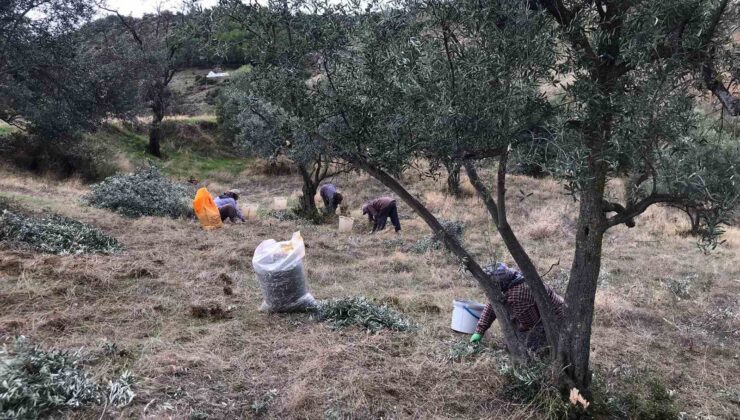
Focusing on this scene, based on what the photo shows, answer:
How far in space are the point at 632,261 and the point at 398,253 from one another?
4688 mm

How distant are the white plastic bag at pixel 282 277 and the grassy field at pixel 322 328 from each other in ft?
0.65

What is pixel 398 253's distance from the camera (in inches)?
392

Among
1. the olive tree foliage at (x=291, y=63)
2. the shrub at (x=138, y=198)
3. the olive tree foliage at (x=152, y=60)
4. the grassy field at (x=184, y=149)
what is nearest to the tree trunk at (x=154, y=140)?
the olive tree foliage at (x=152, y=60)

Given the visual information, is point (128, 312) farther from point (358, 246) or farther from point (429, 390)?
point (358, 246)

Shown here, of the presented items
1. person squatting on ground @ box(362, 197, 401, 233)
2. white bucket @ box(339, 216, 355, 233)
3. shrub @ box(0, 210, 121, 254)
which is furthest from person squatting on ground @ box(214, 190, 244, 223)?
shrub @ box(0, 210, 121, 254)

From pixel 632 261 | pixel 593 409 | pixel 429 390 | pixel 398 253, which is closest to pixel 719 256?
pixel 632 261

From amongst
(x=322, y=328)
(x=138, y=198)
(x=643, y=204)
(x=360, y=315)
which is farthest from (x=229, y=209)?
(x=643, y=204)

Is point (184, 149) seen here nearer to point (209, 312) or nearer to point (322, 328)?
point (209, 312)

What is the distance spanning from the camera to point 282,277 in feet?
18.8

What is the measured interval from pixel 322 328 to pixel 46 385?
8.39ft

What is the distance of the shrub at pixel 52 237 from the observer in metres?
7.53

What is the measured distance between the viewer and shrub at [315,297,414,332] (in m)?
Answer: 5.64

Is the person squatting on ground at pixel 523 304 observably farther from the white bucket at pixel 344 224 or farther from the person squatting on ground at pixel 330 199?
the person squatting on ground at pixel 330 199

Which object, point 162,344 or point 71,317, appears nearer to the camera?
point 162,344
